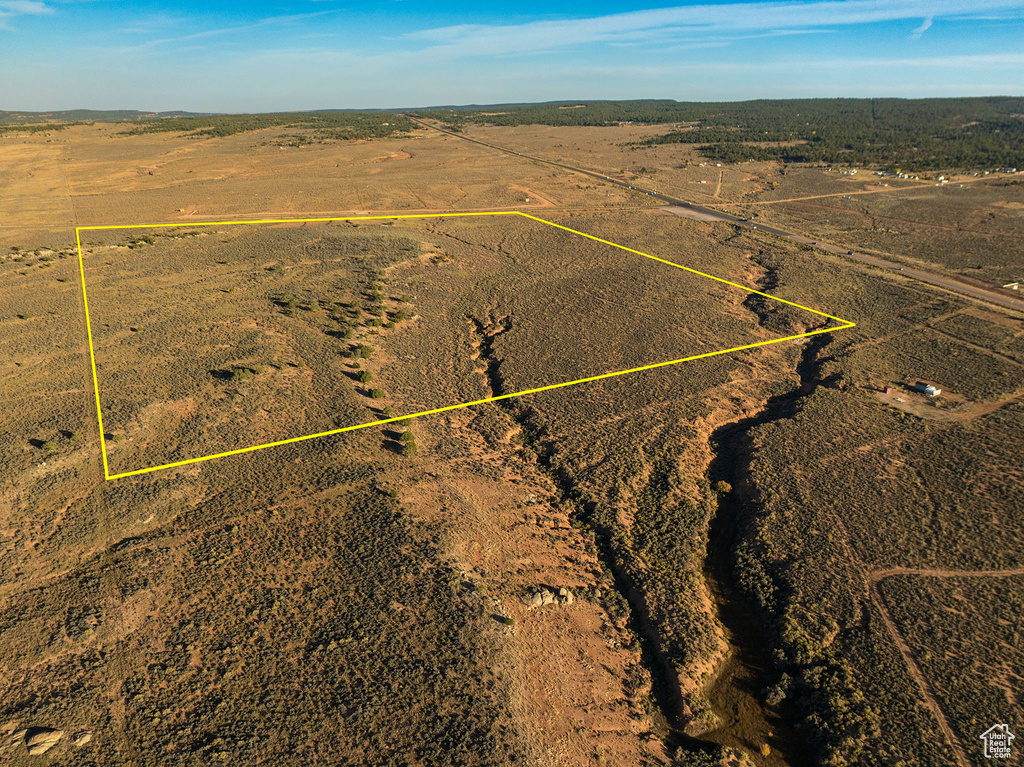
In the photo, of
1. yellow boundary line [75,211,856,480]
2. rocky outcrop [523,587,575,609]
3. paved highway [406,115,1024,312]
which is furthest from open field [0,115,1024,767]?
paved highway [406,115,1024,312]

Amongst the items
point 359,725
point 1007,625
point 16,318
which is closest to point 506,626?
point 359,725

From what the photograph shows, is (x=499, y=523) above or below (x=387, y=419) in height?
below

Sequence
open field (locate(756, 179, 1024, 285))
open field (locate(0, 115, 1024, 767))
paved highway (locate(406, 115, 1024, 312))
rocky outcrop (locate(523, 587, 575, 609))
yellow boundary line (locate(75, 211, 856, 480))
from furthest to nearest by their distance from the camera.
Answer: open field (locate(756, 179, 1024, 285)) < paved highway (locate(406, 115, 1024, 312)) < yellow boundary line (locate(75, 211, 856, 480)) < rocky outcrop (locate(523, 587, 575, 609)) < open field (locate(0, 115, 1024, 767))

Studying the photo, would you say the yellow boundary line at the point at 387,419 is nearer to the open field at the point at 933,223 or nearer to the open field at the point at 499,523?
the open field at the point at 499,523

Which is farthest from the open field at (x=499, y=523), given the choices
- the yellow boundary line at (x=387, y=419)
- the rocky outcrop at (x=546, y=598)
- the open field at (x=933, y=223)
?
the open field at (x=933, y=223)

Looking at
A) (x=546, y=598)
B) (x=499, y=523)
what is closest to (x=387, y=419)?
(x=499, y=523)

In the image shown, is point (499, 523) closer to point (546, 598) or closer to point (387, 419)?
point (546, 598)

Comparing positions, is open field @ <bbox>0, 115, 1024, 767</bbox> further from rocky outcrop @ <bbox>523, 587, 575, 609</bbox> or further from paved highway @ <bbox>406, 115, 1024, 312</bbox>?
paved highway @ <bbox>406, 115, 1024, 312</bbox>

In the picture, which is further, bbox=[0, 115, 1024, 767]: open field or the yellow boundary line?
the yellow boundary line

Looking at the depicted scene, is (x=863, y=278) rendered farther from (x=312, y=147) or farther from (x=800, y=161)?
(x=312, y=147)
